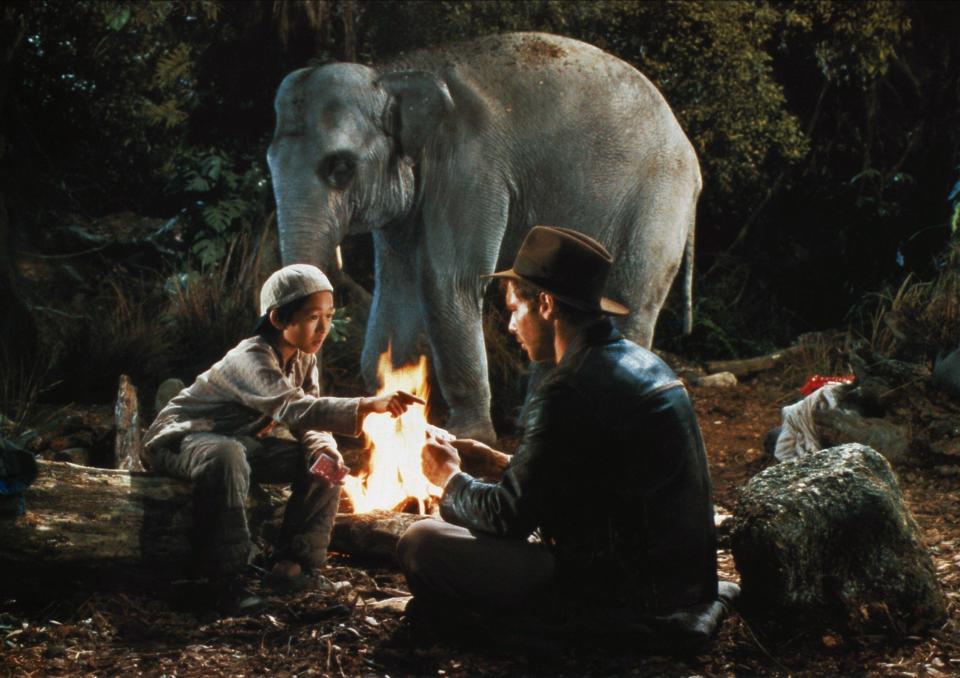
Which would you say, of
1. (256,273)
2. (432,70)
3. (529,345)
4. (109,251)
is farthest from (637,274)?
(109,251)

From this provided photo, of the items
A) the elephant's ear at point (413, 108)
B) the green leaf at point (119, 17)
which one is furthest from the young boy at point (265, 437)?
the green leaf at point (119, 17)

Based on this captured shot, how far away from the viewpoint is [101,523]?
445cm

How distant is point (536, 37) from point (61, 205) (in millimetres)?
4779

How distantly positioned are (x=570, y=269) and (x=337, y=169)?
130 inches

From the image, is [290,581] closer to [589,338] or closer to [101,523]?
[101,523]

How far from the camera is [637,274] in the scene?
293 inches

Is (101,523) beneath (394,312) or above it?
beneath

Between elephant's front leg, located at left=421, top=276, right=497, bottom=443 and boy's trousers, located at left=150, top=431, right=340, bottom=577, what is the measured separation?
80.9 inches

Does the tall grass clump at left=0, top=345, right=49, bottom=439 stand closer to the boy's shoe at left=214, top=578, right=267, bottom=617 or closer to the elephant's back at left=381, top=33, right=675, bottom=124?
the boy's shoe at left=214, top=578, right=267, bottom=617

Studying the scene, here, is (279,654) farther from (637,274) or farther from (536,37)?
(536,37)

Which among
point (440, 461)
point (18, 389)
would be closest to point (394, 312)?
point (18, 389)

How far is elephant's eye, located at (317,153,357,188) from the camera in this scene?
6.72 m

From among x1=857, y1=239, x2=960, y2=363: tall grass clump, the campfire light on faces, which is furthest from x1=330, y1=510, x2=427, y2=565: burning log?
x1=857, y1=239, x2=960, y2=363: tall grass clump

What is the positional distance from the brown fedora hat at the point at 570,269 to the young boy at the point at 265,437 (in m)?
0.89
